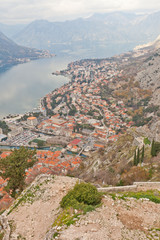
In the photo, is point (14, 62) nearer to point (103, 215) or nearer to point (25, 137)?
point (25, 137)

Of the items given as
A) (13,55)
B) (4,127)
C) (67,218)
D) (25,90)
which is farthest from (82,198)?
(13,55)

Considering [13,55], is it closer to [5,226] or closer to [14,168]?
[14,168]

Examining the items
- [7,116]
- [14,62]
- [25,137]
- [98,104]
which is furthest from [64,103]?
[14,62]

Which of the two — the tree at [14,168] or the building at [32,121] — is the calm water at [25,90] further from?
the tree at [14,168]

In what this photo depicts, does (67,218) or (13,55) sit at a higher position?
(13,55)

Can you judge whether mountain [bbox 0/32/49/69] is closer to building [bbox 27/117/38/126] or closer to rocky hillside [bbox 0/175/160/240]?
building [bbox 27/117/38/126]

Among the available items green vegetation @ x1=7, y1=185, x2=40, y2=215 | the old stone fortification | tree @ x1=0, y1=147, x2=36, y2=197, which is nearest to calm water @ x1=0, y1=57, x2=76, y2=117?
tree @ x1=0, y1=147, x2=36, y2=197
